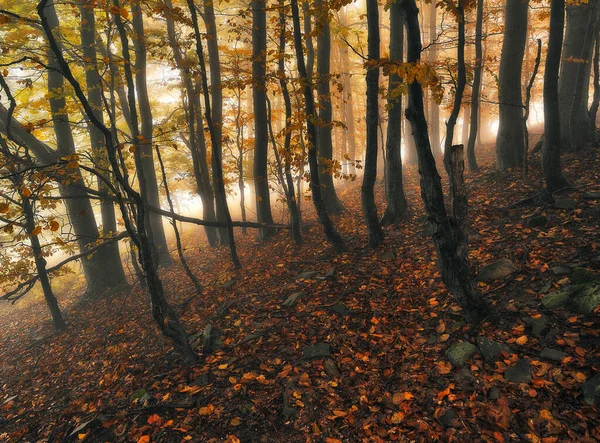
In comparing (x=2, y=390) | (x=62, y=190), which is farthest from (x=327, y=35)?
(x=2, y=390)

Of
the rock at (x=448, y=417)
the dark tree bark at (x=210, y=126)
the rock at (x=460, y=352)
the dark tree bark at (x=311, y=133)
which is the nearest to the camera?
the rock at (x=448, y=417)

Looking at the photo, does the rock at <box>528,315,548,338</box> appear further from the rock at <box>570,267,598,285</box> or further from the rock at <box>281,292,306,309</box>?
the rock at <box>281,292,306,309</box>

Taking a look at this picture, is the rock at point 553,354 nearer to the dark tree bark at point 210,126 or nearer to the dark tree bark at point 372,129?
the dark tree bark at point 372,129

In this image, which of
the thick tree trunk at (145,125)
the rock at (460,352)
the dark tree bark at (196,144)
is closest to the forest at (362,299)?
the rock at (460,352)

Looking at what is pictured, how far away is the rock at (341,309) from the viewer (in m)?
5.68

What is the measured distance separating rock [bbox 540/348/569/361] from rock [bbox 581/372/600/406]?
0.37 metres

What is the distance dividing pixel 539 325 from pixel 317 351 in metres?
3.01

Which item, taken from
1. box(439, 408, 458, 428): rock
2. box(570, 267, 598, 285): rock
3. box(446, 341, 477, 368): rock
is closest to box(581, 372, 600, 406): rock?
box(446, 341, 477, 368): rock

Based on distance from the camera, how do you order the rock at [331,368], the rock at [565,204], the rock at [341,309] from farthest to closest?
the rock at [565,204] < the rock at [341,309] < the rock at [331,368]

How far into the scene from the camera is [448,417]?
353 cm

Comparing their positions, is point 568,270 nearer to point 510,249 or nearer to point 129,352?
point 510,249

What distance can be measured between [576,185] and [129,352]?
10155 millimetres

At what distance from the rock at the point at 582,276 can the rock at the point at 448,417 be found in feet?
8.78

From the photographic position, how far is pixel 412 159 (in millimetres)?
20797
